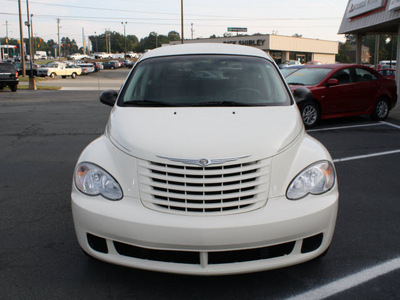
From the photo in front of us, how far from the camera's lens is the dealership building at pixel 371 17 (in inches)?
635

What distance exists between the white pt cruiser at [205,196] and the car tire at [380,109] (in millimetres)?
9172

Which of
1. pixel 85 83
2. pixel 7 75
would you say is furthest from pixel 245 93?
pixel 85 83

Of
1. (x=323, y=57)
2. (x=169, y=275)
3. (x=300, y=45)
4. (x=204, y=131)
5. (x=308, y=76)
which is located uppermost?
(x=300, y=45)

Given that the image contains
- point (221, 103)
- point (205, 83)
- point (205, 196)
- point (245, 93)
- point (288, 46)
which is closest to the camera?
point (205, 196)

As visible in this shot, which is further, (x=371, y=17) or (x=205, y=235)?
(x=371, y=17)

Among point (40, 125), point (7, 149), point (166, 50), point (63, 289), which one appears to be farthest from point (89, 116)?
point (63, 289)

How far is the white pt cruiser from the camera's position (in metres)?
2.69

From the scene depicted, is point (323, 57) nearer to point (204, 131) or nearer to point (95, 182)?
A: point (204, 131)

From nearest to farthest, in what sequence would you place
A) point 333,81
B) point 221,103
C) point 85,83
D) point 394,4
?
point 221,103, point 333,81, point 394,4, point 85,83

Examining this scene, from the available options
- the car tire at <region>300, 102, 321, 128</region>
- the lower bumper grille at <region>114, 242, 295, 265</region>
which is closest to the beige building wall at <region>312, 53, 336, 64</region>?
the car tire at <region>300, 102, 321, 128</region>

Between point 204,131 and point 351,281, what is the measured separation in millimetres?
1520

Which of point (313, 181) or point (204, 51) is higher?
point (204, 51)

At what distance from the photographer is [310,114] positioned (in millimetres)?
10484

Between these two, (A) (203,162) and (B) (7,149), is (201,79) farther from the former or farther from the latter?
(B) (7,149)
